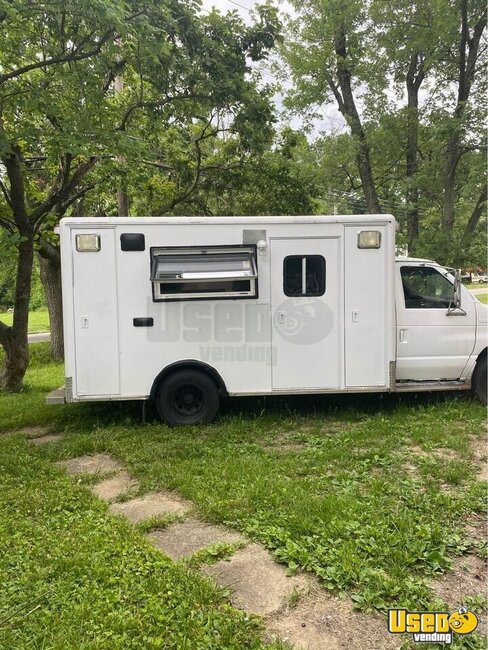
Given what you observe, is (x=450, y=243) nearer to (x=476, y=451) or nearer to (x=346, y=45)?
(x=346, y=45)

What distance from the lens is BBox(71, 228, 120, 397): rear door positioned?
566cm

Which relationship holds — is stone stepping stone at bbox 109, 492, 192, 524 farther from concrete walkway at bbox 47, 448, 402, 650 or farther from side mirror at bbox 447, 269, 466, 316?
side mirror at bbox 447, 269, 466, 316

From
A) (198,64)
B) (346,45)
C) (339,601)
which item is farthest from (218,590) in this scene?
(346,45)

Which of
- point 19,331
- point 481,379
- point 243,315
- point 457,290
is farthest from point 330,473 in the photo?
point 19,331

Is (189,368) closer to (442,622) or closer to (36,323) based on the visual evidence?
(442,622)

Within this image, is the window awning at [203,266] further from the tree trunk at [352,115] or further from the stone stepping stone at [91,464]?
A: the tree trunk at [352,115]

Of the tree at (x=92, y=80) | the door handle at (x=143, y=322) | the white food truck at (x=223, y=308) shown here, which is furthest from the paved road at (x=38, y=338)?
the door handle at (x=143, y=322)

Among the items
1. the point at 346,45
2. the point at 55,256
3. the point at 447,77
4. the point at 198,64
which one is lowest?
the point at 55,256

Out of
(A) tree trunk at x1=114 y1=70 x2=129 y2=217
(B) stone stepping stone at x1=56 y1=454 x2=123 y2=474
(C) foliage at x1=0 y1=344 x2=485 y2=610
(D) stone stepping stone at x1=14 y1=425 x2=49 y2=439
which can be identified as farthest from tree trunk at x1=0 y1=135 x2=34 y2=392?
(B) stone stepping stone at x1=56 y1=454 x2=123 y2=474

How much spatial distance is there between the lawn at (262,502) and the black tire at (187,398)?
0.58 ft

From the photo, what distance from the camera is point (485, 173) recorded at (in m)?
9.94

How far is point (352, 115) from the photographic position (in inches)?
472

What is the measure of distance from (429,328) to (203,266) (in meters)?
3.05

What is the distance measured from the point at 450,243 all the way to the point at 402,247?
6.73 ft
